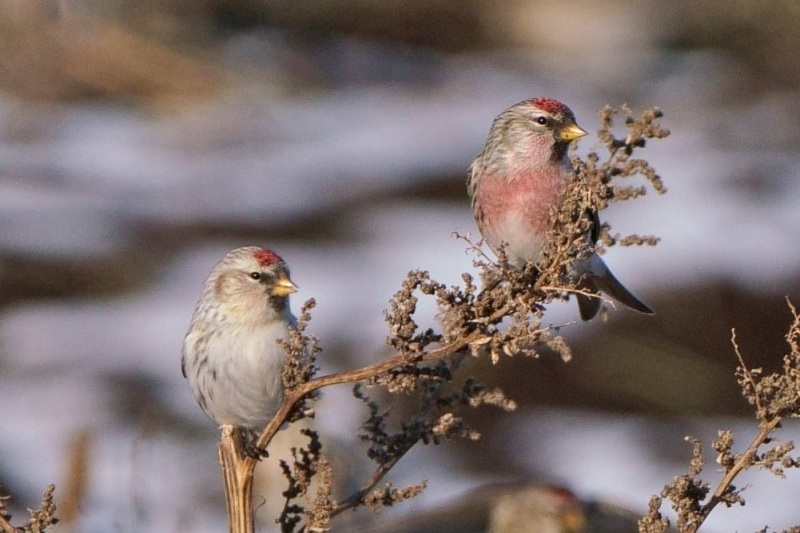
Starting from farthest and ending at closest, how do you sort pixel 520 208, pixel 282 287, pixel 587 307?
pixel 587 307, pixel 282 287, pixel 520 208

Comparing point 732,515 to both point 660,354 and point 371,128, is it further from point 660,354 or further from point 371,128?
point 371,128

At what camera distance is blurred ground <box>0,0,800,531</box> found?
5.57 meters

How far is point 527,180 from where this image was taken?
9.91 feet

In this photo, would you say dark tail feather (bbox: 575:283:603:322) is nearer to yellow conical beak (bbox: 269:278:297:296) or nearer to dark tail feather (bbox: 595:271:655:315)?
dark tail feather (bbox: 595:271:655:315)

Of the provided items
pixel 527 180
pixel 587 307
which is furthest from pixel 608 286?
pixel 527 180

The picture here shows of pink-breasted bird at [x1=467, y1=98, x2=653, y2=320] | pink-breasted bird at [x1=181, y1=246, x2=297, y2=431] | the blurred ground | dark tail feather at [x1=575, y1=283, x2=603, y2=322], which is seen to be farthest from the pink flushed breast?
the blurred ground

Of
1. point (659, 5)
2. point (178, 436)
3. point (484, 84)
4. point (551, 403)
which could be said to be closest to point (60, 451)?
point (178, 436)

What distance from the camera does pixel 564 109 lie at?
310 centimetres

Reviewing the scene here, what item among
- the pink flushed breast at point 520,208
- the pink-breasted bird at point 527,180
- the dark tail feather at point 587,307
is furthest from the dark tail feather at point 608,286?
the pink flushed breast at point 520,208

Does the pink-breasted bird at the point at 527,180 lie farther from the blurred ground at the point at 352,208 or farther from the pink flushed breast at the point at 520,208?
the blurred ground at the point at 352,208

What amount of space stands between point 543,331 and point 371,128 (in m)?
7.69

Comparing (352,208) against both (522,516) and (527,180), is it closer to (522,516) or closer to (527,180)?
(522,516)

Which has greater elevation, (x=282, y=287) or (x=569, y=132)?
(x=569, y=132)

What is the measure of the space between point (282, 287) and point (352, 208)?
504 cm
